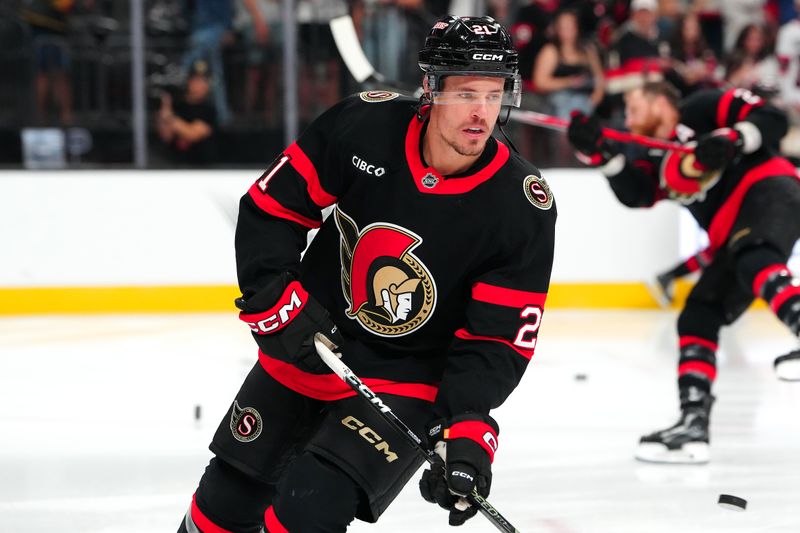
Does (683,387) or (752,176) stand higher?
(752,176)

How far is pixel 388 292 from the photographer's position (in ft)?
7.07

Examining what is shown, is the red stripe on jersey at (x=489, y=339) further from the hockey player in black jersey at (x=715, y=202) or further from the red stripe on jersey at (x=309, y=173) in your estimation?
the hockey player in black jersey at (x=715, y=202)

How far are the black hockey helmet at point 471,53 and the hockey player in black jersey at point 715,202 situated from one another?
163 cm

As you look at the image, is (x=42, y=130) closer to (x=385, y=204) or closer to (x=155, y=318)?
(x=155, y=318)

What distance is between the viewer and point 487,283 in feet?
6.85

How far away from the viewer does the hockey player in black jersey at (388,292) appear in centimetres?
204

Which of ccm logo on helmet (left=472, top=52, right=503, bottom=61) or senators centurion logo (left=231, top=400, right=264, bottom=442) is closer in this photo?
ccm logo on helmet (left=472, top=52, right=503, bottom=61)

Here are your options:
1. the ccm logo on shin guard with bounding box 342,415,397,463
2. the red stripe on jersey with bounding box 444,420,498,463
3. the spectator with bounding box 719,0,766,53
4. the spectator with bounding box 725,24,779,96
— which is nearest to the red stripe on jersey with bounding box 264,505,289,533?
the ccm logo on shin guard with bounding box 342,415,397,463

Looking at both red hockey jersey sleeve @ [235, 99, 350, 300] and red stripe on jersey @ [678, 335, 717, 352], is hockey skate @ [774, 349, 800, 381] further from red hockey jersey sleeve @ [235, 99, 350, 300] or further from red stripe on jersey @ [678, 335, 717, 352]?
red hockey jersey sleeve @ [235, 99, 350, 300]

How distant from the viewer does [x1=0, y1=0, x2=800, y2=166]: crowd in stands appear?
6480 millimetres

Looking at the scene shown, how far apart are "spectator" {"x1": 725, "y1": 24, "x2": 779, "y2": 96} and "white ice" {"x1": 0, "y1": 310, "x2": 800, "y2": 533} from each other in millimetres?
1837

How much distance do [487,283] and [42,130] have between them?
15.7 ft

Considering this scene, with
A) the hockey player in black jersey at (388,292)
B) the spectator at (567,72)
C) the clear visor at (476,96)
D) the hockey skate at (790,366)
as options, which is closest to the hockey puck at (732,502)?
the hockey skate at (790,366)

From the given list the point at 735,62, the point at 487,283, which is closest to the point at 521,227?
the point at 487,283
